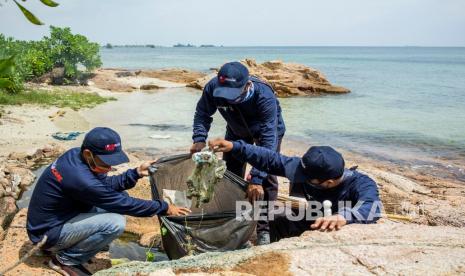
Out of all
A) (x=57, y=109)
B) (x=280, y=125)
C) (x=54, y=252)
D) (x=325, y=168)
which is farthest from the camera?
(x=57, y=109)

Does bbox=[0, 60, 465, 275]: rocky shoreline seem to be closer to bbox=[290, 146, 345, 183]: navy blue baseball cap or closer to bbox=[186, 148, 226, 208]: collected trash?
bbox=[290, 146, 345, 183]: navy blue baseball cap

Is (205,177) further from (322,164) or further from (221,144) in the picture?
(322,164)

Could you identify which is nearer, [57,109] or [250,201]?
[250,201]

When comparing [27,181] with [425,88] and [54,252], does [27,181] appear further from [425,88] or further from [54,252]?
[425,88]

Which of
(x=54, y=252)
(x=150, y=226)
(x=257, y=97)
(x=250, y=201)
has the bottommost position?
(x=150, y=226)

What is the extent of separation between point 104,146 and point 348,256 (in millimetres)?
1936

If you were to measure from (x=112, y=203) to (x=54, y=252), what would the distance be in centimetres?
68

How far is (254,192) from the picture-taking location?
13.3 feet

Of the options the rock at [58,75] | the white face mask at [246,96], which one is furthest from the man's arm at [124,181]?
the rock at [58,75]

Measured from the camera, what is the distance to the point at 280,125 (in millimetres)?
4660

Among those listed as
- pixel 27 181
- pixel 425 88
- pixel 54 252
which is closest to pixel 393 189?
pixel 54 252

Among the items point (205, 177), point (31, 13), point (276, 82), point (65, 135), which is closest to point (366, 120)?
point (276, 82)

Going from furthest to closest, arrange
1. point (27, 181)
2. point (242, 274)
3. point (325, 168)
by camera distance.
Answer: point (27, 181)
point (325, 168)
point (242, 274)

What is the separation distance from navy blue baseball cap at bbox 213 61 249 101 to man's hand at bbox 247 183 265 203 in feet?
2.60
